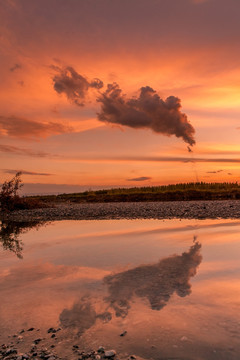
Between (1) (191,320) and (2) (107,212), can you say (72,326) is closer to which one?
(1) (191,320)

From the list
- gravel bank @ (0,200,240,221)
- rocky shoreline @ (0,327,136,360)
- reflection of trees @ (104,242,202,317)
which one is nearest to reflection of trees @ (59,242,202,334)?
reflection of trees @ (104,242,202,317)

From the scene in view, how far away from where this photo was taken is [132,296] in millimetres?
7641

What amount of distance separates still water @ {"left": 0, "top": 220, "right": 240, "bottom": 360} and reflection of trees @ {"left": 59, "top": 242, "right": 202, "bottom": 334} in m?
0.02

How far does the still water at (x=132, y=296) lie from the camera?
5496 millimetres

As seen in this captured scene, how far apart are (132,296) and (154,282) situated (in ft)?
3.97

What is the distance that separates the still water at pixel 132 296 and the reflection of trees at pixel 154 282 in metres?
0.02

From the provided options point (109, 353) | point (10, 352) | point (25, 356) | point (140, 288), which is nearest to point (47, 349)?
point (25, 356)

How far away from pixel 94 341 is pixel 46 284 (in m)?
3.86

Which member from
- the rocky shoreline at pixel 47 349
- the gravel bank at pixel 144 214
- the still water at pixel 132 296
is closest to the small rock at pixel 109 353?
the rocky shoreline at pixel 47 349

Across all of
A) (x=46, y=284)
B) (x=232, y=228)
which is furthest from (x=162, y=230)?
(x=46, y=284)

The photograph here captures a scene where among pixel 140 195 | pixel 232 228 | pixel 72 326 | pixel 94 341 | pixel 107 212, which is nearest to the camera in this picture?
pixel 94 341

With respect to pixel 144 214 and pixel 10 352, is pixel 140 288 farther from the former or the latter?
pixel 144 214

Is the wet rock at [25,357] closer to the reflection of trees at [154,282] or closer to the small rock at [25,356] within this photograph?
the small rock at [25,356]

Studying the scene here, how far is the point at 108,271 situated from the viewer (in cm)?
999
